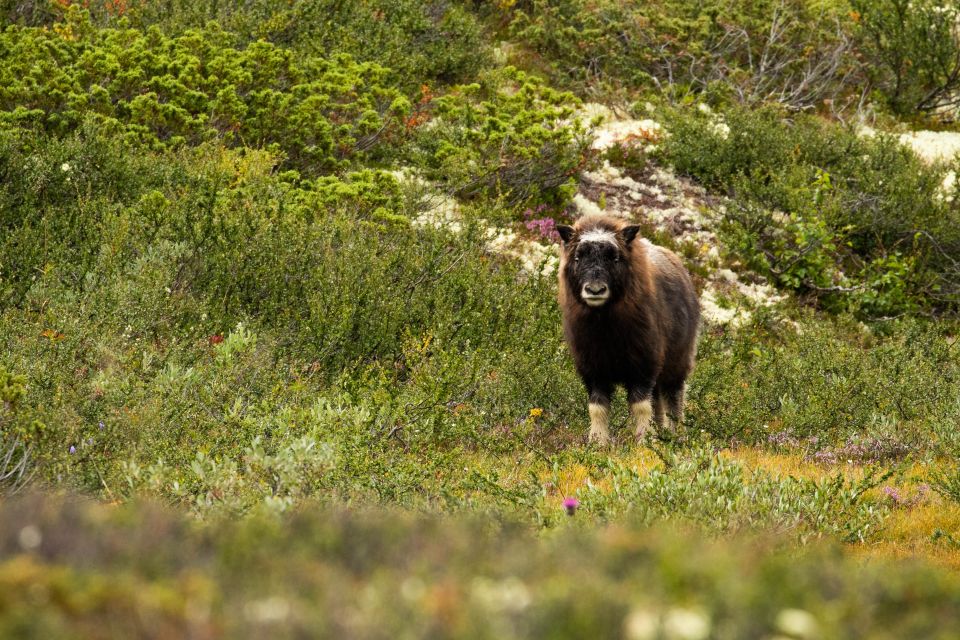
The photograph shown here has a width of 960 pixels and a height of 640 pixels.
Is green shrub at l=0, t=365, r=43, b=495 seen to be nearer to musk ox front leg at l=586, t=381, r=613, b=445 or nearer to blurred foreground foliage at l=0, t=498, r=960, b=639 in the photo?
blurred foreground foliage at l=0, t=498, r=960, b=639

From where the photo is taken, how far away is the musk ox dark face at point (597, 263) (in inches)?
364

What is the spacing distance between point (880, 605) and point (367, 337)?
325 inches

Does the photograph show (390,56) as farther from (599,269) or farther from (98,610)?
(98,610)

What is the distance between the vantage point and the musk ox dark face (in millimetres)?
9234

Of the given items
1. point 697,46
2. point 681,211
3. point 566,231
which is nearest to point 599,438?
point 566,231

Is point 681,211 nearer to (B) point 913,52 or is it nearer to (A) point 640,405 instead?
(B) point 913,52

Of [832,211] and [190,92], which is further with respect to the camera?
[832,211]

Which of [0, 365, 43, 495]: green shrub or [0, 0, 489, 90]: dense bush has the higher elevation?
[0, 365, 43, 495]: green shrub

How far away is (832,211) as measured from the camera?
15891 mm

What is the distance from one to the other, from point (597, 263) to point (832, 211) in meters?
8.02

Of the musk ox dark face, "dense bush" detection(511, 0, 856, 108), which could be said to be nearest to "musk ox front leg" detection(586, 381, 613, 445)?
the musk ox dark face

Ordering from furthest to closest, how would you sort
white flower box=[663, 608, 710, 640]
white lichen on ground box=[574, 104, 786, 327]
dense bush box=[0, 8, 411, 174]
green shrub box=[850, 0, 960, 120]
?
green shrub box=[850, 0, 960, 120], white lichen on ground box=[574, 104, 786, 327], dense bush box=[0, 8, 411, 174], white flower box=[663, 608, 710, 640]

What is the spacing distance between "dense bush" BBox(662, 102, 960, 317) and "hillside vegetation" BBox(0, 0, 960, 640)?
70mm

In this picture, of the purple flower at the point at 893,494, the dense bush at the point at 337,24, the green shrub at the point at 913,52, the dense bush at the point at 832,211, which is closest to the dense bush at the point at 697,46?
the green shrub at the point at 913,52
